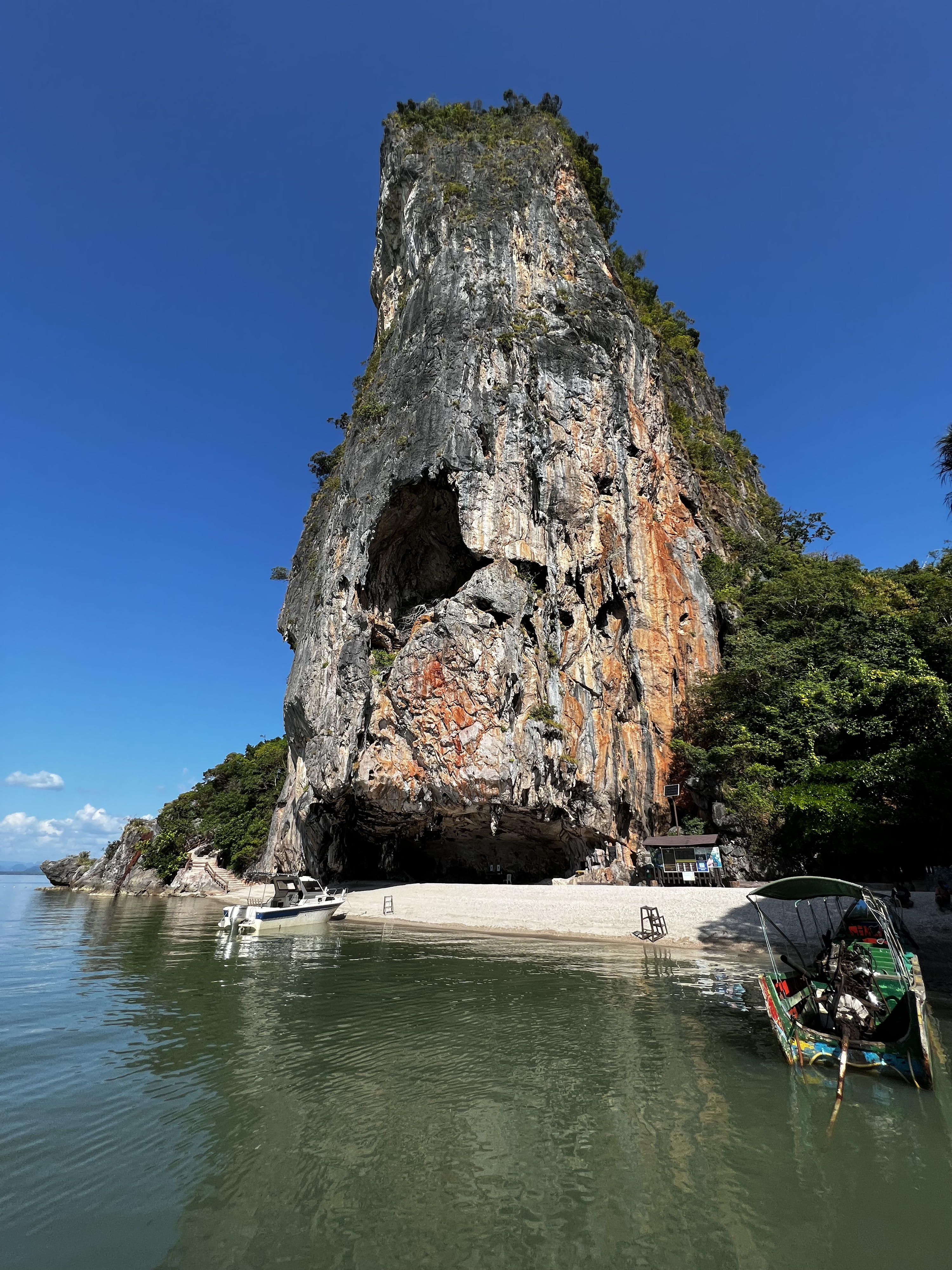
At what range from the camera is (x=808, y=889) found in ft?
31.4

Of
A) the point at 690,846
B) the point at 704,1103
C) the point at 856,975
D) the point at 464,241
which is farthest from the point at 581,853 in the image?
the point at 464,241

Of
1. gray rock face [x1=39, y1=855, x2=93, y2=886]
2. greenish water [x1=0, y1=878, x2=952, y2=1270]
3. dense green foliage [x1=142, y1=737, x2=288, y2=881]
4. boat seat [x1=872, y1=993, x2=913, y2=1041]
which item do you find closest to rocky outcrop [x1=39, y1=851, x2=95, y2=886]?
gray rock face [x1=39, y1=855, x2=93, y2=886]

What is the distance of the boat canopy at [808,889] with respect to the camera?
9.05m

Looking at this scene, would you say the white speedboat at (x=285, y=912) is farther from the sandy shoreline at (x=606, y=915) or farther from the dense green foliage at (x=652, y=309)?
the dense green foliage at (x=652, y=309)

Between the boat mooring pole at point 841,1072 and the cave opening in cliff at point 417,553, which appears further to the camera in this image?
the cave opening in cliff at point 417,553

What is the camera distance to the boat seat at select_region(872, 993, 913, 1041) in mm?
7504

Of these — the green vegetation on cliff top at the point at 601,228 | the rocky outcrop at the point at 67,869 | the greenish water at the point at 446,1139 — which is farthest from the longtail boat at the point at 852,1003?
the rocky outcrop at the point at 67,869

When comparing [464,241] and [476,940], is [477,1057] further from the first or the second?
[464,241]

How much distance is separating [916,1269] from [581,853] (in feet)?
78.8

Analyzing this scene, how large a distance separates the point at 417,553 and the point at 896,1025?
2765cm

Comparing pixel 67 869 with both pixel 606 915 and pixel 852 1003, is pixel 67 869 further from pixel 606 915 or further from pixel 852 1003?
pixel 852 1003

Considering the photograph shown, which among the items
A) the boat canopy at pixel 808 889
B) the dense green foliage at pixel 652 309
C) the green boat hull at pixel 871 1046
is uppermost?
the dense green foliage at pixel 652 309

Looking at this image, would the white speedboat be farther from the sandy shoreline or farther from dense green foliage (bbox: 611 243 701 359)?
dense green foliage (bbox: 611 243 701 359)

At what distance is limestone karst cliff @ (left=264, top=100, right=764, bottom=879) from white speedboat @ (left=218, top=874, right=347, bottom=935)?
4449 millimetres
